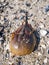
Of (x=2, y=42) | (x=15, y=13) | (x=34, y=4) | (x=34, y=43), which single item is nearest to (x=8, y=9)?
(x=15, y=13)

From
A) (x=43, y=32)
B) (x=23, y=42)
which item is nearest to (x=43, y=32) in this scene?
(x=43, y=32)

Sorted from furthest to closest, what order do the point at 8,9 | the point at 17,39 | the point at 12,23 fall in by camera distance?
1. the point at 8,9
2. the point at 12,23
3. the point at 17,39

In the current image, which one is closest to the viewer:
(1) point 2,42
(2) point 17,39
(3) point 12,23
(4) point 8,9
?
(2) point 17,39

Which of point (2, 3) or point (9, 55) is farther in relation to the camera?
point (2, 3)

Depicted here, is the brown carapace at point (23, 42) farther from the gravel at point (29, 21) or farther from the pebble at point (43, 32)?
the pebble at point (43, 32)

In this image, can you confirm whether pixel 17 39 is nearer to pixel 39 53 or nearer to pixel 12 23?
pixel 39 53

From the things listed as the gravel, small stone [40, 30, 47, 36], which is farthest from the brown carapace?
small stone [40, 30, 47, 36]

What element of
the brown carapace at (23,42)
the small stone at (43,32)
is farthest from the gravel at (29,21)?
the brown carapace at (23,42)

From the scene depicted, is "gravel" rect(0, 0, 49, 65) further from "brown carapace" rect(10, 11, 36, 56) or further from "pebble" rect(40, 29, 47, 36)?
"brown carapace" rect(10, 11, 36, 56)
